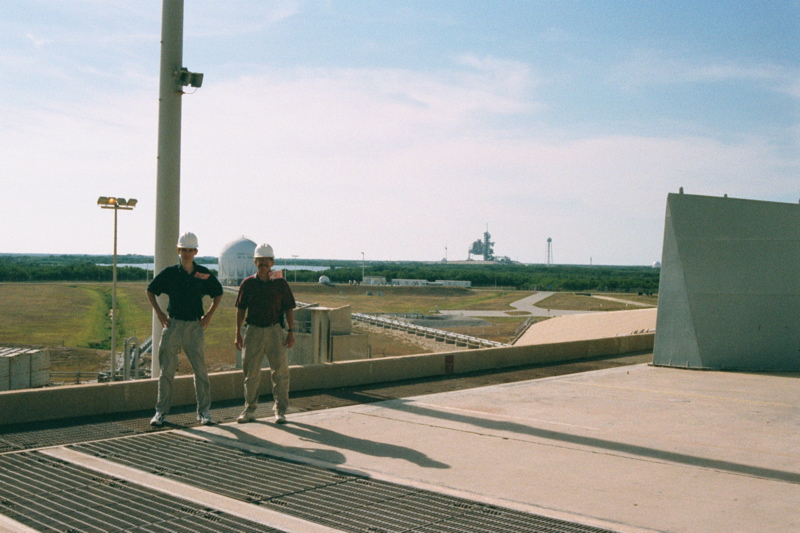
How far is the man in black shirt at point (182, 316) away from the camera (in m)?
7.54

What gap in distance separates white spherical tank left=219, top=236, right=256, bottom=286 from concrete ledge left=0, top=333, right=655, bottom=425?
284 ft

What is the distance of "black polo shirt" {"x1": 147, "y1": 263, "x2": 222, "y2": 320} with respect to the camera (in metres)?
7.57

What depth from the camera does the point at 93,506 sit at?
16.5 feet

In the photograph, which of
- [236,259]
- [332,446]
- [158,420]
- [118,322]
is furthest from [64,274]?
[332,446]

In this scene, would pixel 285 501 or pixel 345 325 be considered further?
pixel 345 325

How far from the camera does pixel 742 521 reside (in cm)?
487

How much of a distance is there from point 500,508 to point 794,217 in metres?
11.1

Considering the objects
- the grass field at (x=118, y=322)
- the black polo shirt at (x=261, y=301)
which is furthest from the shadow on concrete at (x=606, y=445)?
the grass field at (x=118, y=322)

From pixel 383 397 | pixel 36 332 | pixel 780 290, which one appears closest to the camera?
pixel 383 397

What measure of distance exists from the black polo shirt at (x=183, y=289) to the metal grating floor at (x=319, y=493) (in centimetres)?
142

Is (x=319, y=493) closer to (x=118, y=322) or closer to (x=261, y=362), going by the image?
(x=261, y=362)

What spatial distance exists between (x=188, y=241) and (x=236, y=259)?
311ft

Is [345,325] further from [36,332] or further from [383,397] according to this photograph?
[36,332]

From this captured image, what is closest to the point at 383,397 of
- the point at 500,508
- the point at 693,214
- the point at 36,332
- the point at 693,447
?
the point at 693,447
